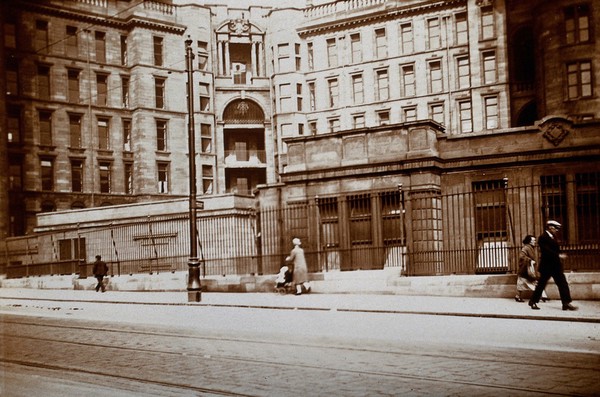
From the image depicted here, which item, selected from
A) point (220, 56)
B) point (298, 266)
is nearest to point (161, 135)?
point (220, 56)

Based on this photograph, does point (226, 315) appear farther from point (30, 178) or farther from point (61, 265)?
point (30, 178)

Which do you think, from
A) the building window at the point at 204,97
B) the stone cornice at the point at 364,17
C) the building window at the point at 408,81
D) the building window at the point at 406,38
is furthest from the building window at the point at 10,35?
the building window at the point at 408,81

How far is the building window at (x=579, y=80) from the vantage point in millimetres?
39781

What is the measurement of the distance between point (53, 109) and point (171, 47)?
12.0 meters

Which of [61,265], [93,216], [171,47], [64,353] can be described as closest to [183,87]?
[171,47]

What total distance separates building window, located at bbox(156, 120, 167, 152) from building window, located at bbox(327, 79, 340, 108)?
14492mm

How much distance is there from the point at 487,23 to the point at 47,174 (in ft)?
116

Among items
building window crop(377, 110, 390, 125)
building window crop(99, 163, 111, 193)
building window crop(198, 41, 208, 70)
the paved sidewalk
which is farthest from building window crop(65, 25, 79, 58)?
the paved sidewalk

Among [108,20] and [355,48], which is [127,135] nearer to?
[108,20]

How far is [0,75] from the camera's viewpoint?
49281 millimetres

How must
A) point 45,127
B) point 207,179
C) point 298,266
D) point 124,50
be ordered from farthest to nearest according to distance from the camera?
1. point 207,179
2. point 124,50
3. point 45,127
4. point 298,266

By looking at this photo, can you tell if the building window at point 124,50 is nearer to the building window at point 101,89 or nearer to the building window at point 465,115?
the building window at point 101,89

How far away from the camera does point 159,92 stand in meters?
59.7

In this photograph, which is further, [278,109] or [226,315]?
[278,109]
